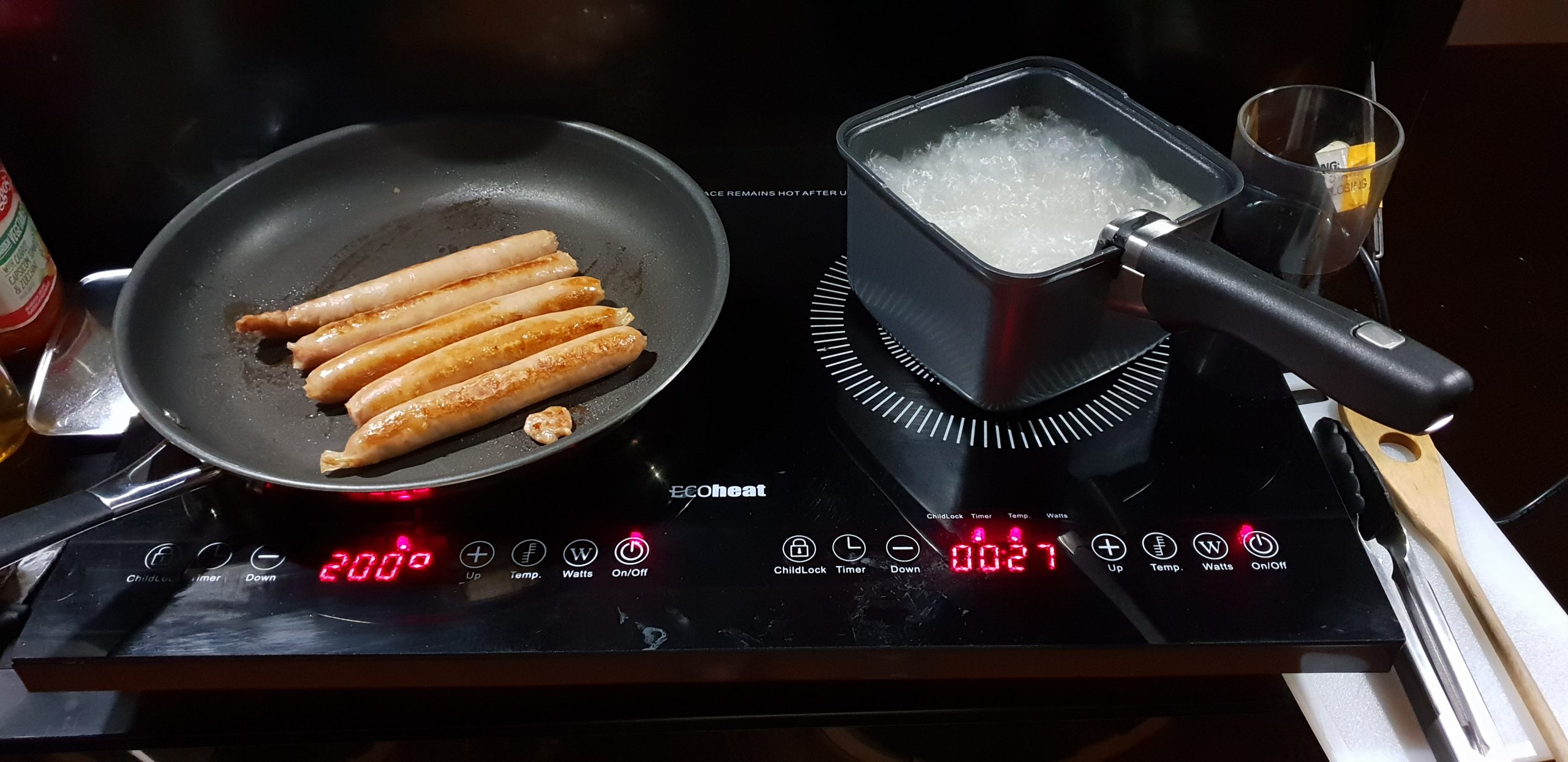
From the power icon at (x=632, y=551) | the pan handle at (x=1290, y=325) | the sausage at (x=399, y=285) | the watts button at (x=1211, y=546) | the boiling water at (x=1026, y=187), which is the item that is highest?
the pan handle at (x=1290, y=325)

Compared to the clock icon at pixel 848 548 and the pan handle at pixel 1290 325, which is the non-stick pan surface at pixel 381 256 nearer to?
the clock icon at pixel 848 548

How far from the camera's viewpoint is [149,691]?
0.73 meters

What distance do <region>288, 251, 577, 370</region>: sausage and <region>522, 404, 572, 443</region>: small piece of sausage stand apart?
0.19m

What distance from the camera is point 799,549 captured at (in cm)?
76

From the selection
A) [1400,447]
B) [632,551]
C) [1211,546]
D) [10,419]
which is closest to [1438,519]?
[1400,447]

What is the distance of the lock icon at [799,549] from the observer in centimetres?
76

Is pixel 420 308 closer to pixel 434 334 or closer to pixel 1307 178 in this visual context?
pixel 434 334

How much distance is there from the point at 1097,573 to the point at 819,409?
0.29 m

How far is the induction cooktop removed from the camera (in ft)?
2.27

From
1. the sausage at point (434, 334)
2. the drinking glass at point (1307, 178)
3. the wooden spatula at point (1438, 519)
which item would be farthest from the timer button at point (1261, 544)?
the sausage at point (434, 334)

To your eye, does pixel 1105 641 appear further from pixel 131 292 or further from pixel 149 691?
pixel 131 292

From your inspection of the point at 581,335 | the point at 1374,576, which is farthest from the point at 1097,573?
the point at 581,335

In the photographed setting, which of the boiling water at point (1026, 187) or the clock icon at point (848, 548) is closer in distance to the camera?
the clock icon at point (848, 548)

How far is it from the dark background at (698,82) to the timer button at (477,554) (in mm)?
582
